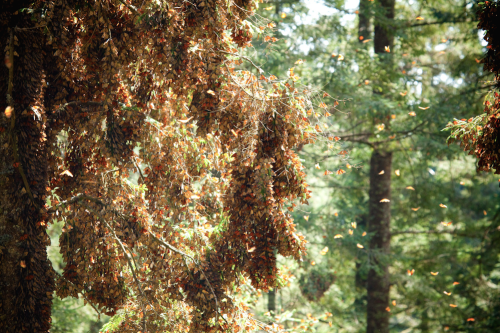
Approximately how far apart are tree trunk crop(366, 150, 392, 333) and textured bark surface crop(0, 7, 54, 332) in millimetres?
7847

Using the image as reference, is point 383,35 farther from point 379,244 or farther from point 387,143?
point 379,244

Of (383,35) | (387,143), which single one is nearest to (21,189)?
(387,143)

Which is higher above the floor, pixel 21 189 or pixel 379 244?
pixel 379 244

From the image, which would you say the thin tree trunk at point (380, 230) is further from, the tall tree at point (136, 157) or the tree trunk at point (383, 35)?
the tall tree at point (136, 157)

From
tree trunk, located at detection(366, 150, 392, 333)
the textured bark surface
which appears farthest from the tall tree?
tree trunk, located at detection(366, 150, 392, 333)

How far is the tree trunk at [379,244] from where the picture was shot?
32.6ft

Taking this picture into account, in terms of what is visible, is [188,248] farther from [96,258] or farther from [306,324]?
[306,324]

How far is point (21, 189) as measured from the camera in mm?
3924

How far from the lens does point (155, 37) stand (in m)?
4.05

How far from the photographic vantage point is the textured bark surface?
3.78 meters

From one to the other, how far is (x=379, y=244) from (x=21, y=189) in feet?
29.2

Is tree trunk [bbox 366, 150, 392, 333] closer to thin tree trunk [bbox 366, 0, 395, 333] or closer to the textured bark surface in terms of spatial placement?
thin tree trunk [bbox 366, 0, 395, 333]

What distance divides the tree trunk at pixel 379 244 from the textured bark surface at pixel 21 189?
7847mm

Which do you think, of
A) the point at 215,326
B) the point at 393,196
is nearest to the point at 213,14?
the point at 215,326
